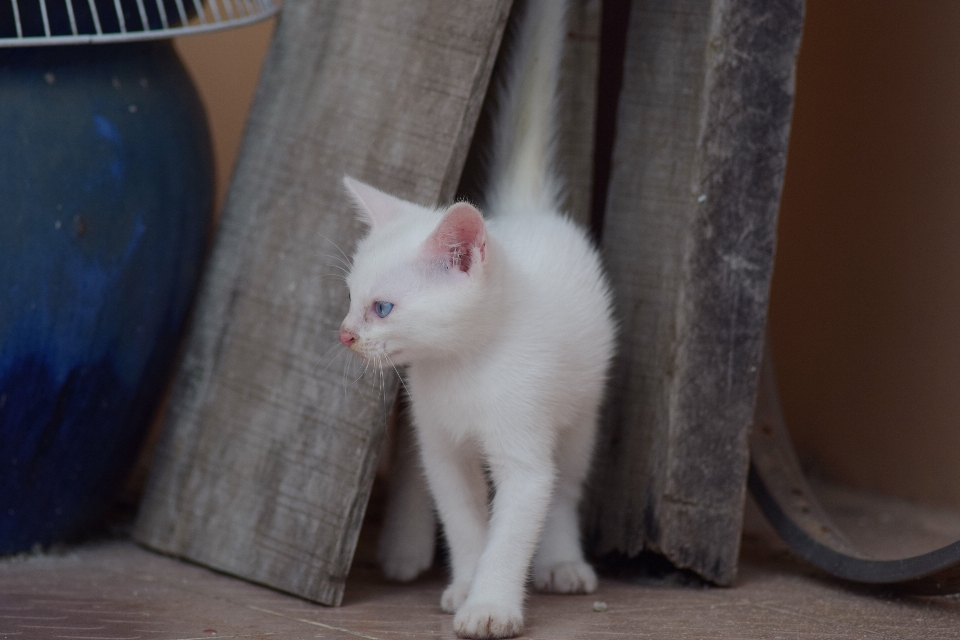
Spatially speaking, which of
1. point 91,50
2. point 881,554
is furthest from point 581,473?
point 91,50

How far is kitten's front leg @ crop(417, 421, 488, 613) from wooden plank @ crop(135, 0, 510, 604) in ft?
0.57

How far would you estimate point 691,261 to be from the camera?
2.24 meters

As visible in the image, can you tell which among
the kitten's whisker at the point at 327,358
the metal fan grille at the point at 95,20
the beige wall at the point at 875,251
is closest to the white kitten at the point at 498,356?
the kitten's whisker at the point at 327,358

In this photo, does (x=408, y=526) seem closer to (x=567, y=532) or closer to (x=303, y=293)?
(x=567, y=532)

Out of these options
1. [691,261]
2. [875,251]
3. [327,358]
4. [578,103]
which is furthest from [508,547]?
[875,251]

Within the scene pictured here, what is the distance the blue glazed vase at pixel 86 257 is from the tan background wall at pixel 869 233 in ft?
3.51

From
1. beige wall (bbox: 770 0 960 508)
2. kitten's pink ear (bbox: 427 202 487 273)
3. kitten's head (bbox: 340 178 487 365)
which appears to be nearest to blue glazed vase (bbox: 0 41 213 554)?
kitten's head (bbox: 340 178 487 365)

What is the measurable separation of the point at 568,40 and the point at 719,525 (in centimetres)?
118

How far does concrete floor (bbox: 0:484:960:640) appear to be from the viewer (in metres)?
1.96

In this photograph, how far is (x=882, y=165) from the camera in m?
3.11

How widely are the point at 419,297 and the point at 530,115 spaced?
0.67 m

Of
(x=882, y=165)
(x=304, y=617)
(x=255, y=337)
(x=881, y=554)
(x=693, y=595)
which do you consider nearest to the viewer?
(x=304, y=617)

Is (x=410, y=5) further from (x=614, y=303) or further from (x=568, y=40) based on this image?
(x=614, y=303)

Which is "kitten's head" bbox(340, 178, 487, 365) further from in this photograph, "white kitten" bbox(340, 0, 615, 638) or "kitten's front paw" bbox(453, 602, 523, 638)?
"kitten's front paw" bbox(453, 602, 523, 638)
